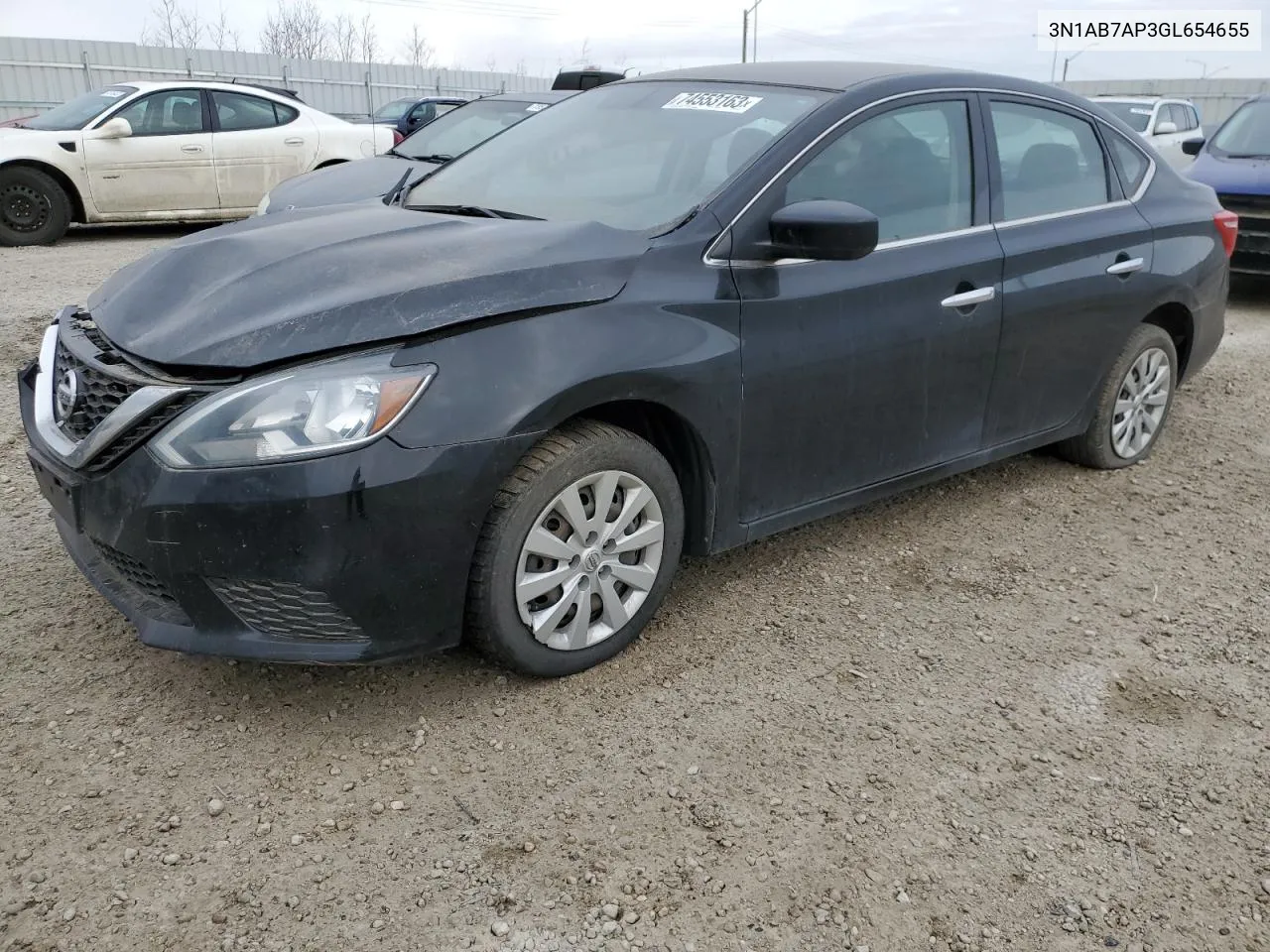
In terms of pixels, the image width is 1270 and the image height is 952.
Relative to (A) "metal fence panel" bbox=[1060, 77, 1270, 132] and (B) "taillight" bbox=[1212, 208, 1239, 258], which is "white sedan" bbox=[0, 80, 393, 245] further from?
(A) "metal fence panel" bbox=[1060, 77, 1270, 132]

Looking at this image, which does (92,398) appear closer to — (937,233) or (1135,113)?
(937,233)

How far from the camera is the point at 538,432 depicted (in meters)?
2.72

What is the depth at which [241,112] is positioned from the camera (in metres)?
10.9

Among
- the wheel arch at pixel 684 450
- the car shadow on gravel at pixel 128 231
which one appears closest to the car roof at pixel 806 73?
the wheel arch at pixel 684 450

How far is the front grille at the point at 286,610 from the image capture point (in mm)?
2592

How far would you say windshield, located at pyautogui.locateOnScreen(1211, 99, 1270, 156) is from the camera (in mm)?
9078

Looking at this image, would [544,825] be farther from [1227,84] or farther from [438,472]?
[1227,84]

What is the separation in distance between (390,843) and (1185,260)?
3.98m

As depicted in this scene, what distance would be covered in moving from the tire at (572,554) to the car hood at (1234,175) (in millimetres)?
6872

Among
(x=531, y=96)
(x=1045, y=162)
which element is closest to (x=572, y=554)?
(x=1045, y=162)

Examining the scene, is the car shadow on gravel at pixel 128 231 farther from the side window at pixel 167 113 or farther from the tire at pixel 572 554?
the tire at pixel 572 554

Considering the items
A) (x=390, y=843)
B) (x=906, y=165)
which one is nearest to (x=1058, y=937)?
(x=390, y=843)

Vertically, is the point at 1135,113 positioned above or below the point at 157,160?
above

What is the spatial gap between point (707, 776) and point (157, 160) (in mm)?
9650
